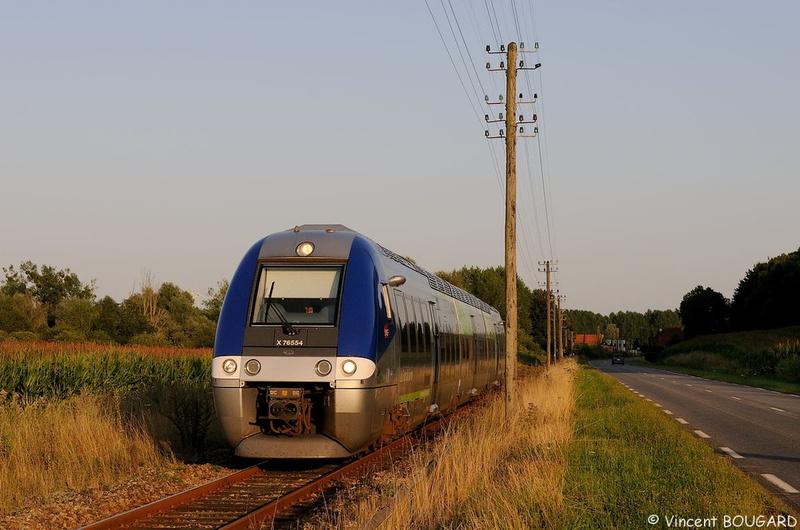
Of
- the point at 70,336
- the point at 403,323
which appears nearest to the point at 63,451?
the point at 403,323

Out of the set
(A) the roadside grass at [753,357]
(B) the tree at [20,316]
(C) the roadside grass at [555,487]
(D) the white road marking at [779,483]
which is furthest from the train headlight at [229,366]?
(B) the tree at [20,316]

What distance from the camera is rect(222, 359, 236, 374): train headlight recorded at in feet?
40.0

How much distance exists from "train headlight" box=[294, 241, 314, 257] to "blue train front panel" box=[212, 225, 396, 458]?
0.46 m

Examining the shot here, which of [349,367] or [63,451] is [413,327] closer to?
[349,367]

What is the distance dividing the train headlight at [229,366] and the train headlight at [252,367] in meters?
0.17

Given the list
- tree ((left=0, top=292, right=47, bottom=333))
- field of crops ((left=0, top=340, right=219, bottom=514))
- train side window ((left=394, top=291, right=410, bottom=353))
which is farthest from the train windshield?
tree ((left=0, top=292, right=47, bottom=333))

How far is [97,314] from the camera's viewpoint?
62.4m

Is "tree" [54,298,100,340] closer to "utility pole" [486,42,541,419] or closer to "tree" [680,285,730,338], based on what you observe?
"utility pole" [486,42,541,419]

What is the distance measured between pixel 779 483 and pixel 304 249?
7216mm

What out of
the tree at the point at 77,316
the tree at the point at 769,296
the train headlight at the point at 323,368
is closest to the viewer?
the train headlight at the point at 323,368

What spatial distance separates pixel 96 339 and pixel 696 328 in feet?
356

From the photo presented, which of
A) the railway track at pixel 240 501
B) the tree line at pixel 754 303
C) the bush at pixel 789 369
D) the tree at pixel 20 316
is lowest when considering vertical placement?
the railway track at pixel 240 501

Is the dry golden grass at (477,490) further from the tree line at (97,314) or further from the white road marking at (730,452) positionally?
the tree line at (97,314)

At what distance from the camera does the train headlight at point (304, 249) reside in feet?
43.6
